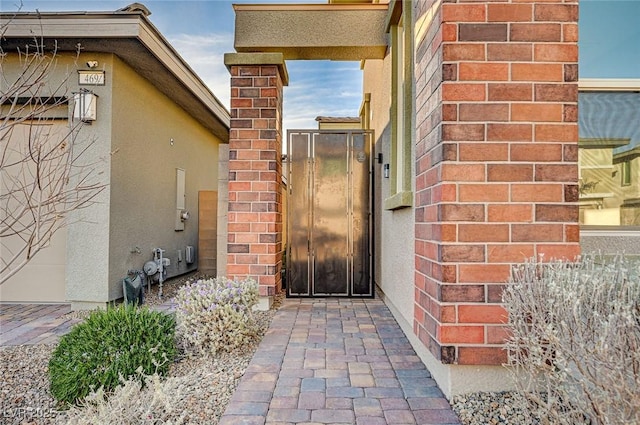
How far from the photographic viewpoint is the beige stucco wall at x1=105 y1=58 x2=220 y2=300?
5.07m

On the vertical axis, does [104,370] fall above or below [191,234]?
below

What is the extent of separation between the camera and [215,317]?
3.07 metres

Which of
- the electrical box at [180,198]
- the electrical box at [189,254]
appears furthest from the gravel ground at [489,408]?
the electrical box at [189,254]

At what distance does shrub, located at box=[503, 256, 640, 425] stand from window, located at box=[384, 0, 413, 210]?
150 cm

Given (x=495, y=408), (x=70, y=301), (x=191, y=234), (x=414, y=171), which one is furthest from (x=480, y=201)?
(x=191, y=234)

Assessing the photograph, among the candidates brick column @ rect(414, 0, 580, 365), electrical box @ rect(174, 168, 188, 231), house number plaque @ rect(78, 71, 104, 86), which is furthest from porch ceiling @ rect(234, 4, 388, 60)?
electrical box @ rect(174, 168, 188, 231)

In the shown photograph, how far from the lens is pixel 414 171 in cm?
312

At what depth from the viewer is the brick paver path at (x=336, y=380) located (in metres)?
2.13

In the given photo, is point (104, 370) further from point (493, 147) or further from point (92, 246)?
point (493, 147)

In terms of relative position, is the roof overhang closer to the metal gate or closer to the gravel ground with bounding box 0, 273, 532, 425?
the metal gate

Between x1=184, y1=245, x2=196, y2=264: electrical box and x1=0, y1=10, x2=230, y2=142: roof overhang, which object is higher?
x1=0, y1=10, x2=230, y2=142: roof overhang

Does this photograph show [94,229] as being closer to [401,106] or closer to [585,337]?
[401,106]

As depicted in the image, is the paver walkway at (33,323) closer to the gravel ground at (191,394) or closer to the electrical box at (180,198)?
the gravel ground at (191,394)

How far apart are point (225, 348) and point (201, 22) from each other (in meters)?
7.37
